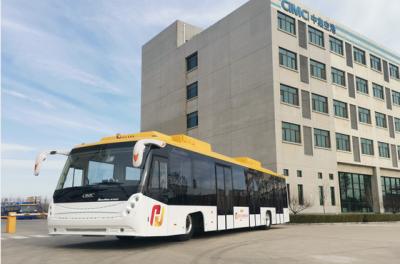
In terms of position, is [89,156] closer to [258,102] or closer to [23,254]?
[23,254]

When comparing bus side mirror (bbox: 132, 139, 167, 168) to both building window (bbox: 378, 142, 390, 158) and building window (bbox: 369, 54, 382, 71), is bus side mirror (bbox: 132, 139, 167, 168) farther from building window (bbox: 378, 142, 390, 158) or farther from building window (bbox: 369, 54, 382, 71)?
building window (bbox: 369, 54, 382, 71)

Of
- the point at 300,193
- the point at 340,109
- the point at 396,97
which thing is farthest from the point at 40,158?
the point at 396,97

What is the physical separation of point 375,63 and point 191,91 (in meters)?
23.4

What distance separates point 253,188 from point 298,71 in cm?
2389

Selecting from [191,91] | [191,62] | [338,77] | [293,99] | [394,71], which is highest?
[394,71]

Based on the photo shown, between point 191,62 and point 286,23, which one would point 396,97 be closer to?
point 286,23

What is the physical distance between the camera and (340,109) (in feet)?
148

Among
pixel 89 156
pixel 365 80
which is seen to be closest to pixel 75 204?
pixel 89 156

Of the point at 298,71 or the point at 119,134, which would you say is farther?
the point at 298,71

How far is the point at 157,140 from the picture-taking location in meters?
11.9

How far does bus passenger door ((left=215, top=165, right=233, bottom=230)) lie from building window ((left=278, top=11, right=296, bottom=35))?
26.4 m

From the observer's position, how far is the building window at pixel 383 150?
49.5m

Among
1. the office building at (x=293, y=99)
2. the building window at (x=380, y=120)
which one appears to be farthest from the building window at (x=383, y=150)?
the building window at (x=380, y=120)

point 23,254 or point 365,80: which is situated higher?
point 365,80
